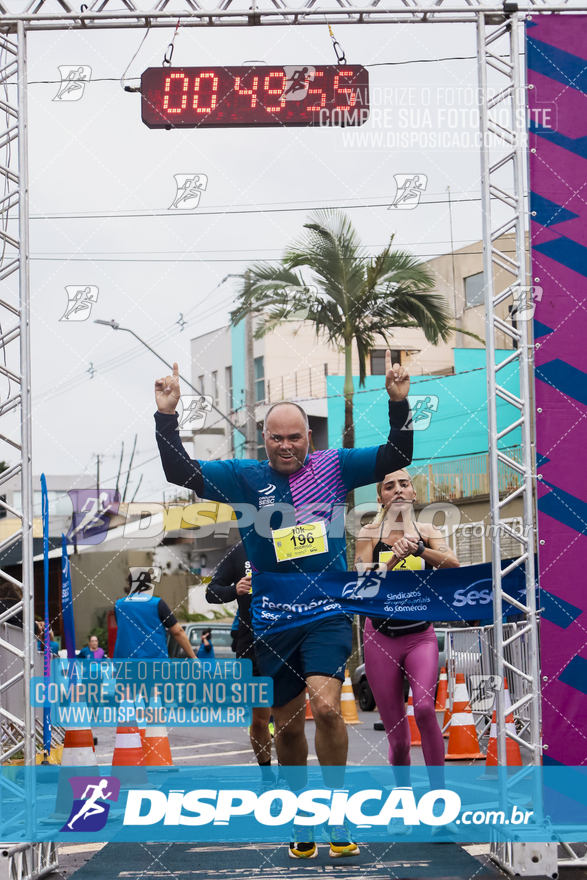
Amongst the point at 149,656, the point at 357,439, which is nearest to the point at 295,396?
the point at 357,439

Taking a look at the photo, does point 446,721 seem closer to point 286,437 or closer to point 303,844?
point 303,844

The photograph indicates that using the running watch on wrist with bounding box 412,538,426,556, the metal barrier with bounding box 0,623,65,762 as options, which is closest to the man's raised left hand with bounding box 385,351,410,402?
the running watch on wrist with bounding box 412,538,426,556

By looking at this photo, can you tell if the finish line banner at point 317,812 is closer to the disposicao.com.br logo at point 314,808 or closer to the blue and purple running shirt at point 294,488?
the disposicao.com.br logo at point 314,808

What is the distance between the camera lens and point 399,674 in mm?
5141

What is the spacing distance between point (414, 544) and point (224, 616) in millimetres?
24495

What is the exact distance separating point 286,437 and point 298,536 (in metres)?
0.51

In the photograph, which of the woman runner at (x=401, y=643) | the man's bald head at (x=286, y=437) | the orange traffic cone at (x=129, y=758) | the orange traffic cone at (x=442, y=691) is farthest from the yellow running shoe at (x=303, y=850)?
the orange traffic cone at (x=442, y=691)

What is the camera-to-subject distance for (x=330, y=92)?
16.7 ft

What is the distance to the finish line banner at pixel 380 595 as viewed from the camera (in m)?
4.77

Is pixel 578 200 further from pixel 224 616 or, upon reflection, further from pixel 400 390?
pixel 224 616

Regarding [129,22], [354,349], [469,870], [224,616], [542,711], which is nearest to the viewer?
[469,870]

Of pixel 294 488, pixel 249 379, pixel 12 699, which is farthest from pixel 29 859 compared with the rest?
pixel 249 379

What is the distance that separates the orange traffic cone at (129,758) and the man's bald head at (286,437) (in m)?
2.82

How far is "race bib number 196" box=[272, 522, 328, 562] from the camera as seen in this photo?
4801 millimetres
